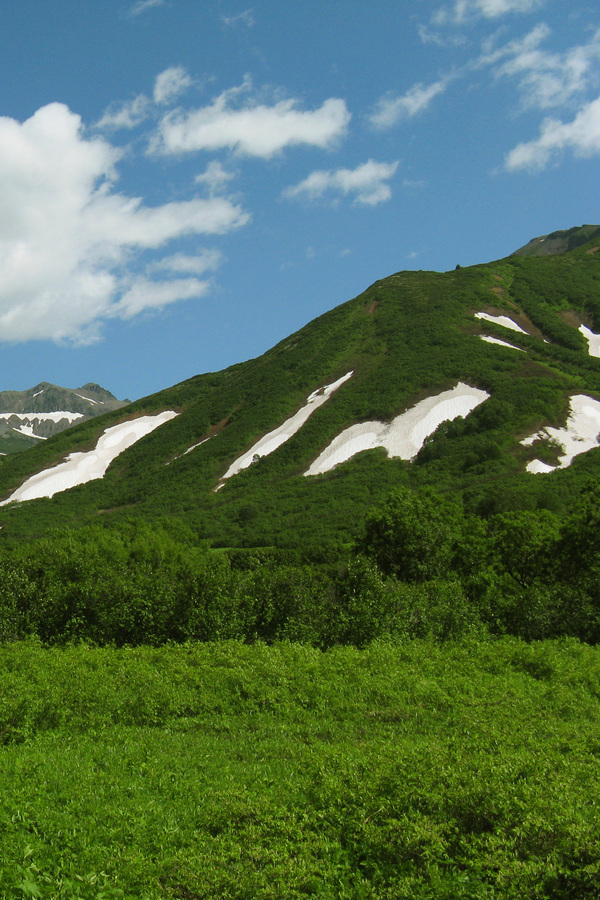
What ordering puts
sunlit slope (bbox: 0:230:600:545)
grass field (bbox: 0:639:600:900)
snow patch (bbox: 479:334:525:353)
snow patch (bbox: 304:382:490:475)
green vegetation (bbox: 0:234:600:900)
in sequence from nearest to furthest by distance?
grass field (bbox: 0:639:600:900)
green vegetation (bbox: 0:234:600:900)
sunlit slope (bbox: 0:230:600:545)
snow patch (bbox: 304:382:490:475)
snow patch (bbox: 479:334:525:353)

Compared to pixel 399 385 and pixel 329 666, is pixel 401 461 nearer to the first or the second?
pixel 399 385

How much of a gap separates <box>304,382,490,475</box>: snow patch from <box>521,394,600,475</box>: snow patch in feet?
44.0

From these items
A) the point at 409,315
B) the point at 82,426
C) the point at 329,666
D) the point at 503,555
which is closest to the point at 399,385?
the point at 409,315

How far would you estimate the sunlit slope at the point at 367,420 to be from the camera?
66.8 metres

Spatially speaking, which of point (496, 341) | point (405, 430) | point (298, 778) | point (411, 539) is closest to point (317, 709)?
point (298, 778)

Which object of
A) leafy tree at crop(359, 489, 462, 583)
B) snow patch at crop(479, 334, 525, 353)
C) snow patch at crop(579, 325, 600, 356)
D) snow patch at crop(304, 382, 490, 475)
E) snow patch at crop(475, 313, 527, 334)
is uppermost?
snow patch at crop(475, 313, 527, 334)

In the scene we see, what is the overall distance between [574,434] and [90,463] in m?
79.7

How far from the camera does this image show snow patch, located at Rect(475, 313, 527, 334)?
4535 inches

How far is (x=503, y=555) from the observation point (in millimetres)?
36531

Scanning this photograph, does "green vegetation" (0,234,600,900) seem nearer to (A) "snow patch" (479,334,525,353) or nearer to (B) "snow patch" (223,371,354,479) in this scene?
(B) "snow patch" (223,371,354,479)

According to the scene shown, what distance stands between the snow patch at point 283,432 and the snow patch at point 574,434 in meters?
36.3

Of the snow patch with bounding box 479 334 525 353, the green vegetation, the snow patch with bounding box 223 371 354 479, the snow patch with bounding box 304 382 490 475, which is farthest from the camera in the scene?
the snow patch with bounding box 479 334 525 353

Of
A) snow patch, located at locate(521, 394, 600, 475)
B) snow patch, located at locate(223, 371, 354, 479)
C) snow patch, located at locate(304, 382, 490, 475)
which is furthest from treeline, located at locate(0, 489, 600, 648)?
snow patch, located at locate(223, 371, 354, 479)

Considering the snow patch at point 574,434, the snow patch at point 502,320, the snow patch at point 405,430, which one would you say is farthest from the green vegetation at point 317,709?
the snow patch at point 502,320
